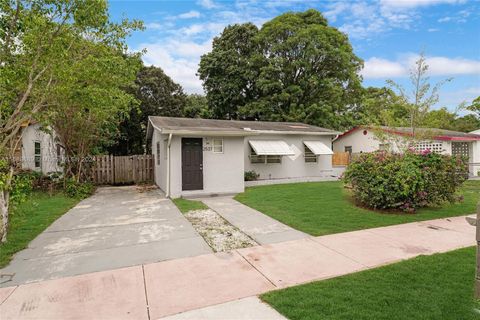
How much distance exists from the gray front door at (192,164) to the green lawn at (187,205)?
108 centimetres

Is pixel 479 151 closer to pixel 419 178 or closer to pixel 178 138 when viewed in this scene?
pixel 419 178

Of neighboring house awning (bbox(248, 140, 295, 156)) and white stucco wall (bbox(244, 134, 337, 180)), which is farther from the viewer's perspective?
white stucco wall (bbox(244, 134, 337, 180))

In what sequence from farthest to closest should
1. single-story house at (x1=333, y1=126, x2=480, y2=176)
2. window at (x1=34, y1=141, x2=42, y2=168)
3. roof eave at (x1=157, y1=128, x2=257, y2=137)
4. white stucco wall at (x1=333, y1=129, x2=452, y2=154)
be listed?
1. white stucco wall at (x1=333, y1=129, x2=452, y2=154)
2. single-story house at (x1=333, y1=126, x2=480, y2=176)
3. window at (x1=34, y1=141, x2=42, y2=168)
4. roof eave at (x1=157, y1=128, x2=257, y2=137)

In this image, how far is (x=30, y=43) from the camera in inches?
230

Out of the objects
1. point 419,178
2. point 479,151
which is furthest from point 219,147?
point 479,151

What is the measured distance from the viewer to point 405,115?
12.7 m

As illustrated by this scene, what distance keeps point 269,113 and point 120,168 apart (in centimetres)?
1458

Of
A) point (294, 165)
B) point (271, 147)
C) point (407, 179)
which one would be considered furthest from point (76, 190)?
point (407, 179)

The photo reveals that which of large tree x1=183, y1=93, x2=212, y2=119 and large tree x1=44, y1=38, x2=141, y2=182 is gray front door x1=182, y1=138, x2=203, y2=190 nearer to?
large tree x1=44, y1=38, x2=141, y2=182

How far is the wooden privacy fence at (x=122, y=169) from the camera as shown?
15.4m

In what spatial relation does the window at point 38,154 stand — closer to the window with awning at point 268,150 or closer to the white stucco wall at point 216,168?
the white stucco wall at point 216,168

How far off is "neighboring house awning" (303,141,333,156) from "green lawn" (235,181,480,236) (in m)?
5.25

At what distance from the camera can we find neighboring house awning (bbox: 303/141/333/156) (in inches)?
625

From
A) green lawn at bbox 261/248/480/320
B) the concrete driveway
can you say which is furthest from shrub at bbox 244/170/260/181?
Result: green lawn at bbox 261/248/480/320
